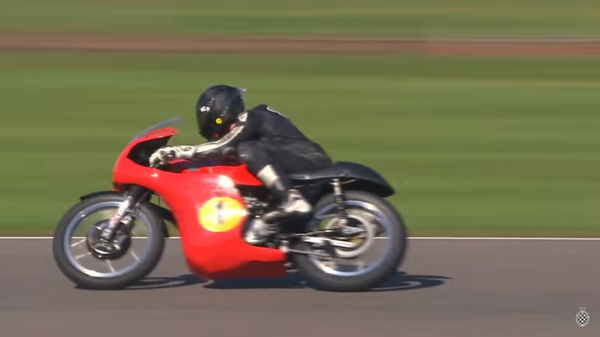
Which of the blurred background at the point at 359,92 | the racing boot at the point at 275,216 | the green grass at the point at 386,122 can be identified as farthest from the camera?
the blurred background at the point at 359,92

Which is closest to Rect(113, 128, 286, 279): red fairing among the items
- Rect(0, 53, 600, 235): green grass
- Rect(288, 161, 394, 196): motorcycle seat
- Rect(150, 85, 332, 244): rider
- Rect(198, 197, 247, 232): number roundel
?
Rect(198, 197, 247, 232): number roundel

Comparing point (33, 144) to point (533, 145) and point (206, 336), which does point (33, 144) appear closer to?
point (533, 145)

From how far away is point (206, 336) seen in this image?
24.7 ft

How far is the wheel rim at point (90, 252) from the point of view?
29.2 feet

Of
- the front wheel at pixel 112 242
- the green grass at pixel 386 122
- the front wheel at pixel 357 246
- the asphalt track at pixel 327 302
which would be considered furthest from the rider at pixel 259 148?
the green grass at pixel 386 122

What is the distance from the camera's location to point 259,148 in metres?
8.88

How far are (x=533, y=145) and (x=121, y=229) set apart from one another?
355 inches

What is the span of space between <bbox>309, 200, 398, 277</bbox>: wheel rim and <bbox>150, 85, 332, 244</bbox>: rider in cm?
20

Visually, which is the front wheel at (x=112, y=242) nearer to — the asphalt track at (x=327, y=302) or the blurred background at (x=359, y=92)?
the asphalt track at (x=327, y=302)

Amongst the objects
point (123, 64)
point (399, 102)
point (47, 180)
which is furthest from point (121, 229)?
point (123, 64)

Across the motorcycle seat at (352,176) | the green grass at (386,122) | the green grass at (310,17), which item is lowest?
the motorcycle seat at (352,176)

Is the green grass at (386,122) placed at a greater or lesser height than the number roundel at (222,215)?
greater

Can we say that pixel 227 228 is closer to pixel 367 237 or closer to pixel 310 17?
pixel 367 237
